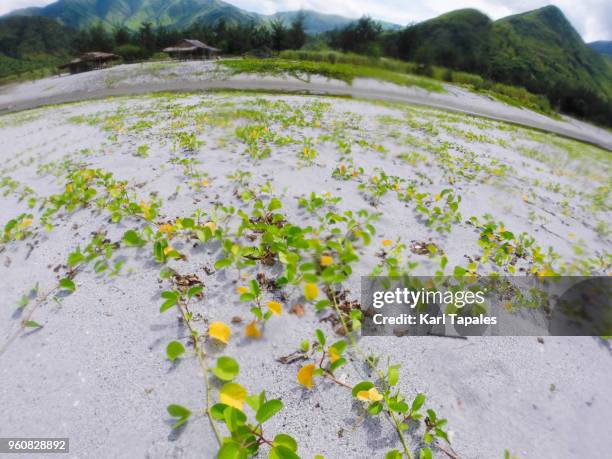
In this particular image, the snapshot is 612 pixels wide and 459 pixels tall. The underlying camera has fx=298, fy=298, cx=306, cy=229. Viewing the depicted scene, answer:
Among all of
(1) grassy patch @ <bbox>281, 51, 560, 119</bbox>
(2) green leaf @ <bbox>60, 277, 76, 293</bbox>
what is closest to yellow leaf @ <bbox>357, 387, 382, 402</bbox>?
(2) green leaf @ <bbox>60, 277, 76, 293</bbox>

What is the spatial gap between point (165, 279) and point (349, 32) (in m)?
53.9

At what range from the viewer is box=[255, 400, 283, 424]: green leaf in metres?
1.32

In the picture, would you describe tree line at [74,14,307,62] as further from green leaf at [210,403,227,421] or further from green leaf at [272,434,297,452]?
green leaf at [272,434,297,452]

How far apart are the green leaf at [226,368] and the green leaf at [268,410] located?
1.08 feet

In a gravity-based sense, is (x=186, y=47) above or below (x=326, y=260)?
above

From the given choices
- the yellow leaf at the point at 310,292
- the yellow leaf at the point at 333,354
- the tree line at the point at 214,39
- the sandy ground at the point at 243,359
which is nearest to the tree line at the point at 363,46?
the tree line at the point at 214,39

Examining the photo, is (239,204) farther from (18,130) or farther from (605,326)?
(18,130)

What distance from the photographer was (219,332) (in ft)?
6.12

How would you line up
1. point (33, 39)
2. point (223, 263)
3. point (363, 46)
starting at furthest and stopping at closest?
point (33, 39), point (363, 46), point (223, 263)

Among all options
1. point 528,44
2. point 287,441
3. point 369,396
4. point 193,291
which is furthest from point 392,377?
point 528,44

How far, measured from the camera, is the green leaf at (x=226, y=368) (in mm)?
1596

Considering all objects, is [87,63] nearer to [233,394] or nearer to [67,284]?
[67,284]

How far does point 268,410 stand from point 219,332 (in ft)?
2.19

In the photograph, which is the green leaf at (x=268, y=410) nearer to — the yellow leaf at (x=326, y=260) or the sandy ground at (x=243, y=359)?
the sandy ground at (x=243, y=359)
